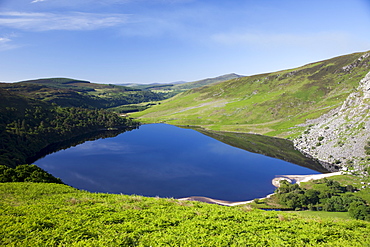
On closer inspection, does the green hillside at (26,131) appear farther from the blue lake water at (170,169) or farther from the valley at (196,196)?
the blue lake water at (170,169)

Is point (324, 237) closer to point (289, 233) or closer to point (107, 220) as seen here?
point (289, 233)

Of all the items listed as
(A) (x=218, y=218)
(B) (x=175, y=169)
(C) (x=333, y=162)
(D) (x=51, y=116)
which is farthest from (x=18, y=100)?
(C) (x=333, y=162)

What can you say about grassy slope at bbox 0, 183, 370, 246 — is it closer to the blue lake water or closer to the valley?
the valley

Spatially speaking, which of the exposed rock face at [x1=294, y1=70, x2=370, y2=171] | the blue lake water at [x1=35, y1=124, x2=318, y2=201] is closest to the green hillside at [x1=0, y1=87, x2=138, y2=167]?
the blue lake water at [x1=35, y1=124, x2=318, y2=201]

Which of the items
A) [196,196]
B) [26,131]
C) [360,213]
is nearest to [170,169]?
[196,196]

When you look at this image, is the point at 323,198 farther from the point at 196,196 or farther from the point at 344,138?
the point at 344,138

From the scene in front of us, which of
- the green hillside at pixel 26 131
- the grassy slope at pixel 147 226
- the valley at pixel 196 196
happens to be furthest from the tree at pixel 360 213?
the green hillside at pixel 26 131
